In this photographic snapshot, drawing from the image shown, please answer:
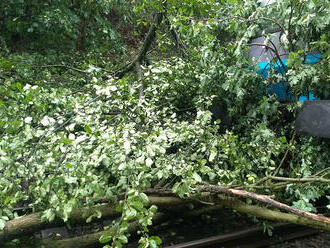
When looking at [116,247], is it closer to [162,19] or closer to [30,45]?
[162,19]

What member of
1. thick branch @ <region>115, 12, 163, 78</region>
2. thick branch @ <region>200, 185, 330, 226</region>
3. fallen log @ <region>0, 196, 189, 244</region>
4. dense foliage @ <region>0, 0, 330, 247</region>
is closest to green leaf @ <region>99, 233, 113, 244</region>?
dense foliage @ <region>0, 0, 330, 247</region>

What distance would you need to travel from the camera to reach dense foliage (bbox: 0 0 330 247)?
2430mm

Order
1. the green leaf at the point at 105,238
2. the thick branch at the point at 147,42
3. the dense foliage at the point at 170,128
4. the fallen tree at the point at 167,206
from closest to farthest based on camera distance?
the green leaf at the point at 105,238
the dense foliage at the point at 170,128
the fallen tree at the point at 167,206
the thick branch at the point at 147,42

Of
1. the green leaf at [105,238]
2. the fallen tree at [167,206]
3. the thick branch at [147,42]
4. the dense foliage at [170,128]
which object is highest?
the thick branch at [147,42]

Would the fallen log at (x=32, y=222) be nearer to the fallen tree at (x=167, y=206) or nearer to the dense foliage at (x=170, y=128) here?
the fallen tree at (x=167, y=206)

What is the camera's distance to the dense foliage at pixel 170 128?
95.7 inches

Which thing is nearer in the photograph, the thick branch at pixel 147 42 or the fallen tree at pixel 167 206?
the fallen tree at pixel 167 206

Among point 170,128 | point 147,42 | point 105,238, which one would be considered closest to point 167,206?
point 170,128

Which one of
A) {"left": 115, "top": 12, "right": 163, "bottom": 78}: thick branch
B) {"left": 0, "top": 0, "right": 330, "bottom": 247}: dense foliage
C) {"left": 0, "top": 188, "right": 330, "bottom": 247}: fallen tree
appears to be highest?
{"left": 115, "top": 12, "right": 163, "bottom": 78}: thick branch

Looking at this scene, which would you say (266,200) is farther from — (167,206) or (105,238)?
(105,238)

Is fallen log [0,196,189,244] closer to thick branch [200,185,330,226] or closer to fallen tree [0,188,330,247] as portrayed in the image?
fallen tree [0,188,330,247]

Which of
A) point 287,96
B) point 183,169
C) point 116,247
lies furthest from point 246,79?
point 116,247

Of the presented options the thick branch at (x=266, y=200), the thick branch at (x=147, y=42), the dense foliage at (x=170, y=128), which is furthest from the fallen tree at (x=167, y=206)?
the thick branch at (x=147, y=42)

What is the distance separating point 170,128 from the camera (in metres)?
3.29
